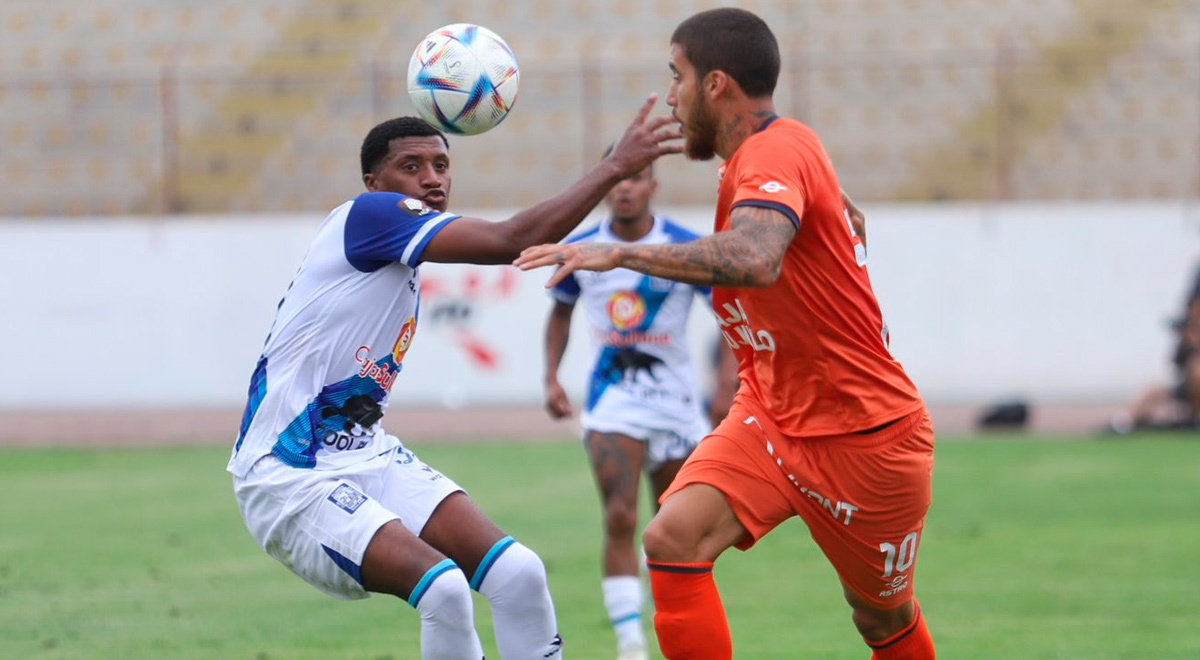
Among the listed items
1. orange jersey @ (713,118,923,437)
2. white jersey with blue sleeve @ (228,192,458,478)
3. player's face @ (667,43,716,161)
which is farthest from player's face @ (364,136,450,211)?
orange jersey @ (713,118,923,437)

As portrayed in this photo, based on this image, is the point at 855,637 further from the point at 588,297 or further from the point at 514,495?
the point at 514,495

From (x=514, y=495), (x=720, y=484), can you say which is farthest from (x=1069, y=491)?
(x=720, y=484)

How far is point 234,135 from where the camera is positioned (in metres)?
21.7

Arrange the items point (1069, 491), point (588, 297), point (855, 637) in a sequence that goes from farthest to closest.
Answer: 1. point (1069, 491)
2. point (588, 297)
3. point (855, 637)

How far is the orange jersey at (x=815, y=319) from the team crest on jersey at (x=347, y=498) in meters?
1.35

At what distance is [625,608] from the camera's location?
7.25 metres

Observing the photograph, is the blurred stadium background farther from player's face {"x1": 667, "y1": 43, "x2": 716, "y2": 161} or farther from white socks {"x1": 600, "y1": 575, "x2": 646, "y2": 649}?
player's face {"x1": 667, "y1": 43, "x2": 716, "y2": 161}

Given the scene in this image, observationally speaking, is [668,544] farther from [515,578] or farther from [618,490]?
[618,490]

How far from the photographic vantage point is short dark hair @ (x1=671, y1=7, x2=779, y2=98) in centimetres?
486

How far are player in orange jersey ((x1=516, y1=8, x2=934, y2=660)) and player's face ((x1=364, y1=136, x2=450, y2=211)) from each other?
0.92 meters

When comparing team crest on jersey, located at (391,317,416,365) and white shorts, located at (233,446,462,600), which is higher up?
team crest on jersey, located at (391,317,416,365)

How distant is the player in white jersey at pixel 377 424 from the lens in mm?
4879

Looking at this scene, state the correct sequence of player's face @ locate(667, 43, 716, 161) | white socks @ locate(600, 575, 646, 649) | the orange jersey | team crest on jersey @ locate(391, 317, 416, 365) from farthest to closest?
1. white socks @ locate(600, 575, 646, 649)
2. team crest on jersey @ locate(391, 317, 416, 365)
3. player's face @ locate(667, 43, 716, 161)
4. the orange jersey

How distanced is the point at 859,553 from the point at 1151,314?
595 inches
